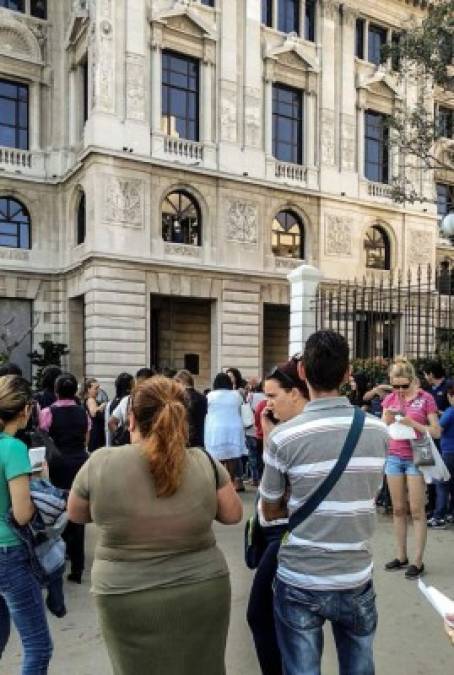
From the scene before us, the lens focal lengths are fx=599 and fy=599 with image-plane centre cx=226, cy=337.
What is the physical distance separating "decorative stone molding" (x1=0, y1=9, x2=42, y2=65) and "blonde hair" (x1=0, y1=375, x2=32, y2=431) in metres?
21.0

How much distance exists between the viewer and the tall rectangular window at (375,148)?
81.9ft

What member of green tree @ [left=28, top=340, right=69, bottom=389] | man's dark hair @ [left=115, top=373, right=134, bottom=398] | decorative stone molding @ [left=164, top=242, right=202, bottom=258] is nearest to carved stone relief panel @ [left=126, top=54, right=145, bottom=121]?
decorative stone molding @ [left=164, top=242, right=202, bottom=258]

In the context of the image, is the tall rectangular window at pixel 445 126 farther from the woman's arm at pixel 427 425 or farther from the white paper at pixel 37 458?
the white paper at pixel 37 458

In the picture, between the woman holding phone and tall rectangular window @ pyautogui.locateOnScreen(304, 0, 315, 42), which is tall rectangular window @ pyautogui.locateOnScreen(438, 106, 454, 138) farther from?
the woman holding phone

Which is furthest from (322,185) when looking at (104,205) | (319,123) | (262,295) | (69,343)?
(69,343)

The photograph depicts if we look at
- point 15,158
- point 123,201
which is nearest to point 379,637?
point 123,201

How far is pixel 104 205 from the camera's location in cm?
1908

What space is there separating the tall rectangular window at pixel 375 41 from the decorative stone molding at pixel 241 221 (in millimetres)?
9141

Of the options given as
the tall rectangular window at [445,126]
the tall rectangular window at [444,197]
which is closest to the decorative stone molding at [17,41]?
the tall rectangular window at [445,126]

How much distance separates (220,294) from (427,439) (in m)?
16.4

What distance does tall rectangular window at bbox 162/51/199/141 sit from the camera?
20.6 meters

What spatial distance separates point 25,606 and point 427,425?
4.00 metres

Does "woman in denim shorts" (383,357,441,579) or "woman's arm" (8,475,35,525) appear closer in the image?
"woman's arm" (8,475,35,525)

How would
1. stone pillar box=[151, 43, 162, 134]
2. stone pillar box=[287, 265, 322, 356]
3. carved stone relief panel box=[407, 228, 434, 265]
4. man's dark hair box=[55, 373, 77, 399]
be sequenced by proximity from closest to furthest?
man's dark hair box=[55, 373, 77, 399] < stone pillar box=[287, 265, 322, 356] < stone pillar box=[151, 43, 162, 134] < carved stone relief panel box=[407, 228, 434, 265]
